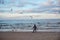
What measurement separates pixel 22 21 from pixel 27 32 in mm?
222

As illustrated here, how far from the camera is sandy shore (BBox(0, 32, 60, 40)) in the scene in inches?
89.1

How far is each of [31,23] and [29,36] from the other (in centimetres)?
25

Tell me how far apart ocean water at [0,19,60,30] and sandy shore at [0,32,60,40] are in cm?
11

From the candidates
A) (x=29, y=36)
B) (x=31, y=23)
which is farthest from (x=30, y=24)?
(x=29, y=36)

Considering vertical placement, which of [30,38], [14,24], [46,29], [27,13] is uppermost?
[27,13]

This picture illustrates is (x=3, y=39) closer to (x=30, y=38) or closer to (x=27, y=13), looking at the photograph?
(x=30, y=38)

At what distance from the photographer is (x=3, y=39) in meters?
2.27

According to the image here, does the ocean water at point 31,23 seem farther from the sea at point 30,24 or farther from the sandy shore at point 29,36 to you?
the sandy shore at point 29,36

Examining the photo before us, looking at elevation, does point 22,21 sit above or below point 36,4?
below

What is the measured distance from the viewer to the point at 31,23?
7.39 ft

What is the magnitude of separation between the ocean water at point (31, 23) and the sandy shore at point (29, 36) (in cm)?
11

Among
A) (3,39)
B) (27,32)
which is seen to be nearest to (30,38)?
(27,32)

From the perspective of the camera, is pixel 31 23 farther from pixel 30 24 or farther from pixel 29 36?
pixel 29 36

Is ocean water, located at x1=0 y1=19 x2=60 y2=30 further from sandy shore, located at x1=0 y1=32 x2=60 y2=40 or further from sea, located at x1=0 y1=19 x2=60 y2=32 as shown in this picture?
sandy shore, located at x1=0 y1=32 x2=60 y2=40
